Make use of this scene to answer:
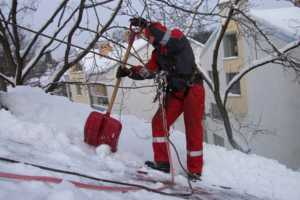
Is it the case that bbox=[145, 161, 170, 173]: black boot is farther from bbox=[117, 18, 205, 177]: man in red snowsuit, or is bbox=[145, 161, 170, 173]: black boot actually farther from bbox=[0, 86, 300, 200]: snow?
bbox=[0, 86, 300, 200]: snow

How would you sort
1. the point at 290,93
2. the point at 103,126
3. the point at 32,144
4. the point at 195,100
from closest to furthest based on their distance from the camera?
the point at 32,144 → the point at 195,100 → the point at 103,126 → the point at 290,93

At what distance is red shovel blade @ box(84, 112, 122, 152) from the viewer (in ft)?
9.74

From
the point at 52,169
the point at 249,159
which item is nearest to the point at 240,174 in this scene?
the point at 249,159

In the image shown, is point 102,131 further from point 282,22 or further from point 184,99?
point 282,22

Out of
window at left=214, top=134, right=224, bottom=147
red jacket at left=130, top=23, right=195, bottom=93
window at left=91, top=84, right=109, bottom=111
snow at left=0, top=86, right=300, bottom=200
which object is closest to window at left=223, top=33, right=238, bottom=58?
window at left=214, top=134, right=224, bottom=147

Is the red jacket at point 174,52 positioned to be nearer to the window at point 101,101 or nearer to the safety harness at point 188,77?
the safety harness at point 188,77

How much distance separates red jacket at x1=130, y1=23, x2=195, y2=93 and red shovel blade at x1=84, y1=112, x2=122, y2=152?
0.81 metres

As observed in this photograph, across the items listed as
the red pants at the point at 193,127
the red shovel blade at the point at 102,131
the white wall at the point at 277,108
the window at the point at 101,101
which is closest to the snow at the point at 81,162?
the red shovel blade at the point at 102,131

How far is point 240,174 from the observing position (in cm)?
287

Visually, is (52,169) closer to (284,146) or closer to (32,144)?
(32,144)

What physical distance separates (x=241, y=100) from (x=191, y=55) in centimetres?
1029

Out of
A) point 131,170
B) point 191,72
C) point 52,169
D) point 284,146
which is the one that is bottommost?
point 284,146

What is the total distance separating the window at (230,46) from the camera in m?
12.7

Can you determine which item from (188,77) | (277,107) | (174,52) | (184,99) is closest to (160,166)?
(184,99)
